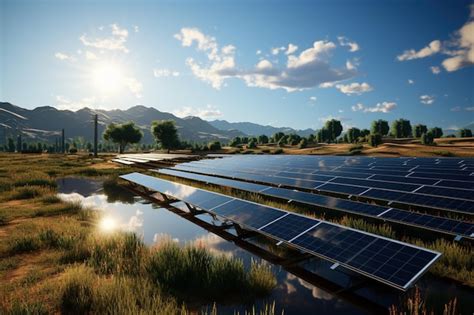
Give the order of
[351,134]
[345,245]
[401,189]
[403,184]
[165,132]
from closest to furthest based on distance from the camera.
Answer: [345,245]
[401,189]
[403,184]
[165,132]
[351,134]

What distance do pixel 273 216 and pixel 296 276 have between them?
232 centimetres

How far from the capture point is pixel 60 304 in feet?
20.2

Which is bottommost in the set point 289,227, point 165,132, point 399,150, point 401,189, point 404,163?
point 289,227

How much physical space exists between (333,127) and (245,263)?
17035 centimetres

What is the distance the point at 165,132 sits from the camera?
99562 mm

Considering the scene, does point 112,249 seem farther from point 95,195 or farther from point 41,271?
point 95,195

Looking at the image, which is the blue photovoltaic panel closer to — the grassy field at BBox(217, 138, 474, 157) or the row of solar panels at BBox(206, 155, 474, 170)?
the row of solar panels at BBox(206, 155, 474, 170)

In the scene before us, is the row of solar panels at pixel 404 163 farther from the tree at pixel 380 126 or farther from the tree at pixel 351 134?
the tree at pixel 380 126

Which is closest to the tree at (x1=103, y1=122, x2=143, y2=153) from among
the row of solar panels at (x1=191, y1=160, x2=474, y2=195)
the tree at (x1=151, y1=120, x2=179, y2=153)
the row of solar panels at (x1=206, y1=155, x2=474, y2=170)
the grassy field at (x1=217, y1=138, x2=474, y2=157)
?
the tree at (x1=151, y1=120, x2=179, y2=153)

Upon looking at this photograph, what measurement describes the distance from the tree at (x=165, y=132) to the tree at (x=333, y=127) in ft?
348

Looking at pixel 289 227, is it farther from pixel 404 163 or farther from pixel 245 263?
pixel 404 163

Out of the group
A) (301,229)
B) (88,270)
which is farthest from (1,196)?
(301,229)

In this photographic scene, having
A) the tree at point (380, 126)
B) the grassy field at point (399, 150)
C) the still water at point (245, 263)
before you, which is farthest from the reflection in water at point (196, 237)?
the tree at point (380, 126)

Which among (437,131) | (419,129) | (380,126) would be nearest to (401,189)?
(380,126)
